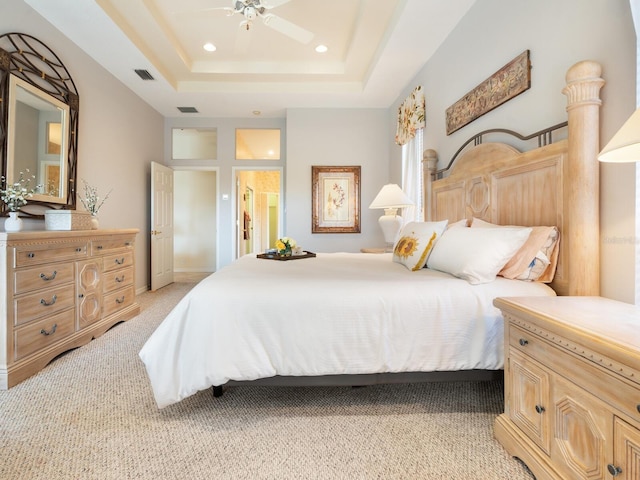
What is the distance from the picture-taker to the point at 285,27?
2.77 m

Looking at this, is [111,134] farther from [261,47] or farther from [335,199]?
[335,199]

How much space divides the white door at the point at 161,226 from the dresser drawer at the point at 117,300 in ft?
4.86

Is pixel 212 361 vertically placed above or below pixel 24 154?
below

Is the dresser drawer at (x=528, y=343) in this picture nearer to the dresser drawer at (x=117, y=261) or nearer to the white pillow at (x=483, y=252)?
the white pillow at (x=483, y=252)

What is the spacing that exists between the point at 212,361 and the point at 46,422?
95 cm

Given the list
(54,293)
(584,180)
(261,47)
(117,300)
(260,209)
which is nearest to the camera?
(584,180)

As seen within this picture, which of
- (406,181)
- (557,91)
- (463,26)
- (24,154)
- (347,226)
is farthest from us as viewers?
(347,226)

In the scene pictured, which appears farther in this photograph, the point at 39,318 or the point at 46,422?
the point at 39,318

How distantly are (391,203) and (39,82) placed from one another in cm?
345

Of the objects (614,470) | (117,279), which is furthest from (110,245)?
(614,470)

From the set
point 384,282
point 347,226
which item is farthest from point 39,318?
point 347,226

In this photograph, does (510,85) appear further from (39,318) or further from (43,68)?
(43,68)

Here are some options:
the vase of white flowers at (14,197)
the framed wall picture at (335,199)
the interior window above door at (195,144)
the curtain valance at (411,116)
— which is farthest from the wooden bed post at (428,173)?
the interior window above door at (195,144)

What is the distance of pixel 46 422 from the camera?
5.21ft
